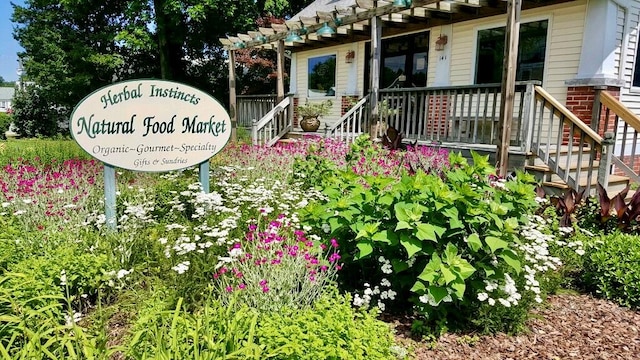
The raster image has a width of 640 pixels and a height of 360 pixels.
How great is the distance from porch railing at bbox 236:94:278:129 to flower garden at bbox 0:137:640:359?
9.67 metres

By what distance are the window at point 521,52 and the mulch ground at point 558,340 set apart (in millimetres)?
5970

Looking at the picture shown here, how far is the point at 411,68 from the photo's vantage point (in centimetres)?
1095

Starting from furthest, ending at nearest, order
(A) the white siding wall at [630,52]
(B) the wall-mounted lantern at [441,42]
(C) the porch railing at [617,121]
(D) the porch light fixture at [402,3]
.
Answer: (B) the wall-mounted lantern at [441,42], (D) the porch light fixture at [402,3], (A) the white siding wall at [630,52], (C) the porch railing at [617,121]

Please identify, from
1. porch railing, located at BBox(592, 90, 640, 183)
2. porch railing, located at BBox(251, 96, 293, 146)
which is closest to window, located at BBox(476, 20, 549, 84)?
porch railing, located at BBox(592, 90, 640, 183)

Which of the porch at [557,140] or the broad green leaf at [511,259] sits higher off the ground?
the porch at [557,140]

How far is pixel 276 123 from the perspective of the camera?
11414 millimetres

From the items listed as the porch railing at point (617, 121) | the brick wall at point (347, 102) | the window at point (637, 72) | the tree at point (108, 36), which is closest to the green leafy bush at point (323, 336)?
the porch railing at point (617, 121)

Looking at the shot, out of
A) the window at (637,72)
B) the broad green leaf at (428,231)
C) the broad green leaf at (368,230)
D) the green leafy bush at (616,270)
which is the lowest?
the green leafy bush at (616,270)

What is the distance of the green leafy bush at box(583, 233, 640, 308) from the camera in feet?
11.1

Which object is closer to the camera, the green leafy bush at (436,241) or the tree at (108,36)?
the green leafy bush at (436,241)

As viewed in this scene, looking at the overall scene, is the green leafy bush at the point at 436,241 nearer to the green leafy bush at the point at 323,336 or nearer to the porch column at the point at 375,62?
the green leafy bush at the point at 323,336

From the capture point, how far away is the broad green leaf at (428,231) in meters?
2.55

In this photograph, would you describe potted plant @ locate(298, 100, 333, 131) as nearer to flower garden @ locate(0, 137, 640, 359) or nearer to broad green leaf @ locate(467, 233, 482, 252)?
flower garden @ locate(0, 137, 640, 359)

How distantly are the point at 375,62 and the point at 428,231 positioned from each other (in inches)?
253
